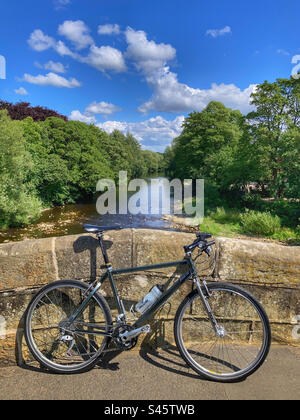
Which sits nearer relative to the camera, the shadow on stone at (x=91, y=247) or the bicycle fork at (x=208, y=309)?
the bicycle fork at (x=208, y=309)

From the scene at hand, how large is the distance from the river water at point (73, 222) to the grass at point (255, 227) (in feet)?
13.3

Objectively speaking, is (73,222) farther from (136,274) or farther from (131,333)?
(131,333)

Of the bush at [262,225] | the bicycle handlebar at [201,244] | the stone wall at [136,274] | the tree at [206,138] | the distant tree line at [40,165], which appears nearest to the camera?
the bicycle handlebar at [201,244]

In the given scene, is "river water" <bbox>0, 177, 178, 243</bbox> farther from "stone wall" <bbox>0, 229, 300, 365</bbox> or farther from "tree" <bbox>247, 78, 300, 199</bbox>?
"stone wall" <bbox>0, 229, 300, 365</bbox>

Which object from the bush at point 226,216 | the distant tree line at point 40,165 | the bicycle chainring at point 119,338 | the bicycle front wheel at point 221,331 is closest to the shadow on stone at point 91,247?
the bicycle chainring at point 119,338

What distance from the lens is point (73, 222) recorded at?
22234 mm

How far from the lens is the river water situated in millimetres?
18703

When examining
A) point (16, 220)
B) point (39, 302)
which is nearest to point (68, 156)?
point (16, 220)

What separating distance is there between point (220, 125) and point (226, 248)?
113ft

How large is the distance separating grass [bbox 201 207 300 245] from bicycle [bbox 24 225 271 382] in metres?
15.4

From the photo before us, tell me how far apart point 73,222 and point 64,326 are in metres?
20.8

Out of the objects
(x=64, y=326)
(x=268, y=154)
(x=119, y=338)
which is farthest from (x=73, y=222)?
(x=119, y=338)

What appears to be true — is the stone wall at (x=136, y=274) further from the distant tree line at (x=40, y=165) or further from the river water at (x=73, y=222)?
the distant tree line at (x=40, y=165)

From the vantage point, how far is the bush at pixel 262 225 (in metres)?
17.0
